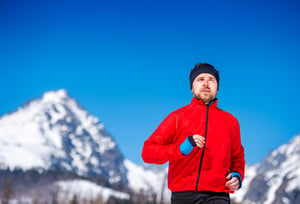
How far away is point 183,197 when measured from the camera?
16.3 feet

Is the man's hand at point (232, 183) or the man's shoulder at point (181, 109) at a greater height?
the man's shoulder at point (181, 109)

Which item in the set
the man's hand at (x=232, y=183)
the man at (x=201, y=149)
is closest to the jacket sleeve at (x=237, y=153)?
the man at (x=201, y=149)

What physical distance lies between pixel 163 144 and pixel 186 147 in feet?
1.83

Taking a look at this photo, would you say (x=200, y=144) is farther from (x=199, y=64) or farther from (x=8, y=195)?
(x=8, y=195)

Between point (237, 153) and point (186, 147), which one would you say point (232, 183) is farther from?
point (186, 147)

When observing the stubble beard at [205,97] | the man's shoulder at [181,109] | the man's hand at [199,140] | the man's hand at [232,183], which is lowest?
the man's hand at [232,183]

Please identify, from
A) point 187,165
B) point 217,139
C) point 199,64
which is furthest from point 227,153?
point 199,64

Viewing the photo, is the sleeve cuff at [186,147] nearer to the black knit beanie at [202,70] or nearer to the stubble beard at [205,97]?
the stubble beard at [205,97]

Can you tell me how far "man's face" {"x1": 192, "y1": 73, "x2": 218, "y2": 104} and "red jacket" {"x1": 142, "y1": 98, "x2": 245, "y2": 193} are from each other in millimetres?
98

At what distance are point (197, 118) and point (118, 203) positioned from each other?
620ft

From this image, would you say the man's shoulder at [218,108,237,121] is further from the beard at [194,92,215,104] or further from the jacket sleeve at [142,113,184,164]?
the jacket sleeve at [142,113,184,164]

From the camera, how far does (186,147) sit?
481cm

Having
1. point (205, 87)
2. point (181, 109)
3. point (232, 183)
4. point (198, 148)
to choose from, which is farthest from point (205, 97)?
point (232, 183)

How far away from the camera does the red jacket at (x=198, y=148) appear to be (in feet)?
16.3
